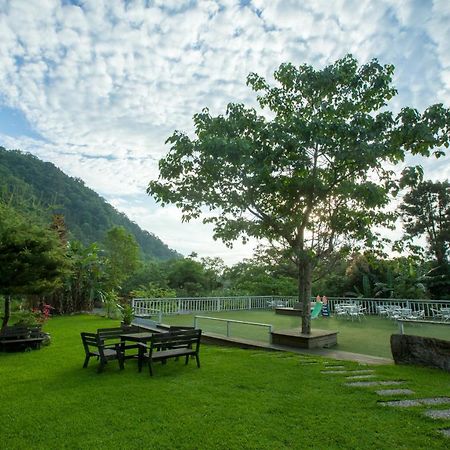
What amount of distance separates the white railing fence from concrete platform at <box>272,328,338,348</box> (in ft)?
16.5

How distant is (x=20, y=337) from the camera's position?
9.09 meters

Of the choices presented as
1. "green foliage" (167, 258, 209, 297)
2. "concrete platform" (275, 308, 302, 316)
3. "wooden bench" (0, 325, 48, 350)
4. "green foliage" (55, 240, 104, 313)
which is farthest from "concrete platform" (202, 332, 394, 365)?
"green foliage" (167, 258, 209, 297)

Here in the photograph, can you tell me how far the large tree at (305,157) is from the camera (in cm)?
770

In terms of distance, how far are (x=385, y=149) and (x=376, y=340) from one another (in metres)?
5.15

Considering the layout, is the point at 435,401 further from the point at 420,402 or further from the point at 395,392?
the point at 395,392

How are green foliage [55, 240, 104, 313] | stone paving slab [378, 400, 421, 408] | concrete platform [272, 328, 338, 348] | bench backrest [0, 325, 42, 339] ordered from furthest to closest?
green foliage [55, 240, 104, 313]
bench backrest [0, 325, 42, 339]
concrete platform [272, 328, 338, 348]
stone paving slab [378, 400, 421, 408]

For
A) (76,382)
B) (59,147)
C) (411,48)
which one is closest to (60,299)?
(59,147)

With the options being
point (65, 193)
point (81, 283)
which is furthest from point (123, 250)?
point (65, 193)

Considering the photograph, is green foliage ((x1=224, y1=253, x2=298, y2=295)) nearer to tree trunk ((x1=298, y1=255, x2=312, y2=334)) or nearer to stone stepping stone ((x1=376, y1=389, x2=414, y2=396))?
tree trunk ((x1=298, y1=255, x2=312, y2=334))

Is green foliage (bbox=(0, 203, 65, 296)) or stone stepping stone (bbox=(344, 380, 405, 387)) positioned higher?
green foliage (bbox=(0, 203, 65, 296))

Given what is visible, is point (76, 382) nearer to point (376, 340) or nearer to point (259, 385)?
point (259, 385)

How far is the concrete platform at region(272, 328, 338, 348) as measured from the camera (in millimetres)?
8508

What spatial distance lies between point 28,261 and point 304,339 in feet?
23.6

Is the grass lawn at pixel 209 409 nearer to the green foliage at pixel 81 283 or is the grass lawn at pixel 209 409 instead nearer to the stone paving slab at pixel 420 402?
the stone paving slab at pixel 420 402
